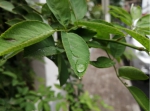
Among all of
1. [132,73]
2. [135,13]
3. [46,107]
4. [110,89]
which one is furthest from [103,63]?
[110,89]

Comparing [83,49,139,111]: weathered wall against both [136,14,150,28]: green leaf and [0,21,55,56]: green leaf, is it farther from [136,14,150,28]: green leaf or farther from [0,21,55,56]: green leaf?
[0,21,55,56]: green leaf

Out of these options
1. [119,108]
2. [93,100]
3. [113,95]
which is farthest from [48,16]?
[113,95]

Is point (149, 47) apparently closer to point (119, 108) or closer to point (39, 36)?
point (39, 36)

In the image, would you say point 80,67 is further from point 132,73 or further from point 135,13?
point 135,13

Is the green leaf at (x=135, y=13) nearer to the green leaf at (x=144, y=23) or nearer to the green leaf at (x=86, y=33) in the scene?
the green leaf at (x=144, y=23)

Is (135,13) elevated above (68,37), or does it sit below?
above
